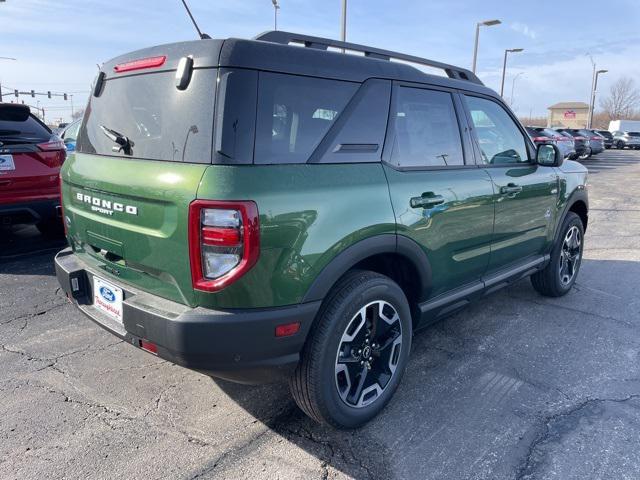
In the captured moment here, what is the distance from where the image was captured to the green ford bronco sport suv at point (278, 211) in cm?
200

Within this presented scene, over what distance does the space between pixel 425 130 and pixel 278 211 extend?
4.52 feet

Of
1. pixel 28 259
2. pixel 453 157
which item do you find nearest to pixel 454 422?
pixel 453 157

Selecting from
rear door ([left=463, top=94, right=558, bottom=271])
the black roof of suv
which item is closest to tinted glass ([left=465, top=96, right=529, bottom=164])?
rear door ([left=463, top=94, right=558, bottom=271])

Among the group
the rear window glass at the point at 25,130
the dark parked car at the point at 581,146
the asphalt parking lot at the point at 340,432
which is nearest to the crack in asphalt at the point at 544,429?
the asphalt parking lot at the point at 340,432

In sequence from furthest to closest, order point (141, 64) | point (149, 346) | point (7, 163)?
point (7, 163) < point (141, 64) < point (149, 346)

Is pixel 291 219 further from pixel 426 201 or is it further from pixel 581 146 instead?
pixel 581 146

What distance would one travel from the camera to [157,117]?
2281mm

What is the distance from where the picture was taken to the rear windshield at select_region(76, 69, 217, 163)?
2061 millimetres

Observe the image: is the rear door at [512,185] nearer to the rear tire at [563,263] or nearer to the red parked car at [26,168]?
the rear tire at [563,263]

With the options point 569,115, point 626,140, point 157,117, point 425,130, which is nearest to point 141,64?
point 157,117

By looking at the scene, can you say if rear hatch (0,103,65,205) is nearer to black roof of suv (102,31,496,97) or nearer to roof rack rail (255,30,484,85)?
black roof of suv (102,31,496,97)

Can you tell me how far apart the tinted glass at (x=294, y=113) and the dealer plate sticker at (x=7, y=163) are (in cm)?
394

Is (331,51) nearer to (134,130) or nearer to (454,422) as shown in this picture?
(134,130)

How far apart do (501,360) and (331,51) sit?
237 cm
